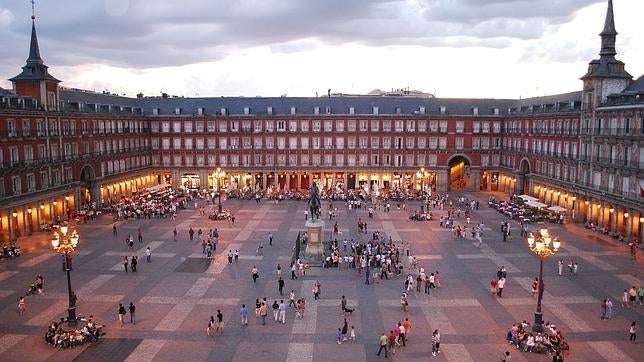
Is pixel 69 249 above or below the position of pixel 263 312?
above

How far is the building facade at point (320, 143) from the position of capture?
61062mm

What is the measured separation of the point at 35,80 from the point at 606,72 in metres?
63.6

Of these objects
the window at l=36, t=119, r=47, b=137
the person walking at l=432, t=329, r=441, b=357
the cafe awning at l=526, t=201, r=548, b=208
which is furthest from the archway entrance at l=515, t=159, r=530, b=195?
the window at l=36, t=119, r=47, b=137

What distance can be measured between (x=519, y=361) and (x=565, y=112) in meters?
50.0

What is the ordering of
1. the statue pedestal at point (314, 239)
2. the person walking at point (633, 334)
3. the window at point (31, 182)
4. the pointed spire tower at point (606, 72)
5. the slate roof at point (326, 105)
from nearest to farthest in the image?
the person walking at point (633, 334), the statue pedestal at point (314, 239), the window at point (31, 182), the pointed spire tower at point (606, 72), the slate roof at point (326, 105)

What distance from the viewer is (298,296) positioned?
118 feet

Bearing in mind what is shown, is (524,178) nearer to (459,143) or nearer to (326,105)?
(459,143)

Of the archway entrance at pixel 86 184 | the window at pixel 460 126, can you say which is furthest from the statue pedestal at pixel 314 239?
the window at pixel 460 126

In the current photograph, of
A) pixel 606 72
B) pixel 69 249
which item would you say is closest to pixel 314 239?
pixel 69 249

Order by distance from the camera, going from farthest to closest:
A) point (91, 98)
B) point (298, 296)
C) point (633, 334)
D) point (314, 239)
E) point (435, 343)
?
point (91, 98) < point (314, 239) < point (298, 296) < point (633, 334) < point (435, 343)

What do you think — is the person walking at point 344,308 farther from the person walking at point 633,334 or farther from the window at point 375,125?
the window at point 375,125

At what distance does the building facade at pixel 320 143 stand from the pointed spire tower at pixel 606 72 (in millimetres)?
117

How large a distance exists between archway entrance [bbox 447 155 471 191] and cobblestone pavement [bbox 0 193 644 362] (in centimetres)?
3795

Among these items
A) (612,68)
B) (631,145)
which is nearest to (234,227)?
(631,145)
